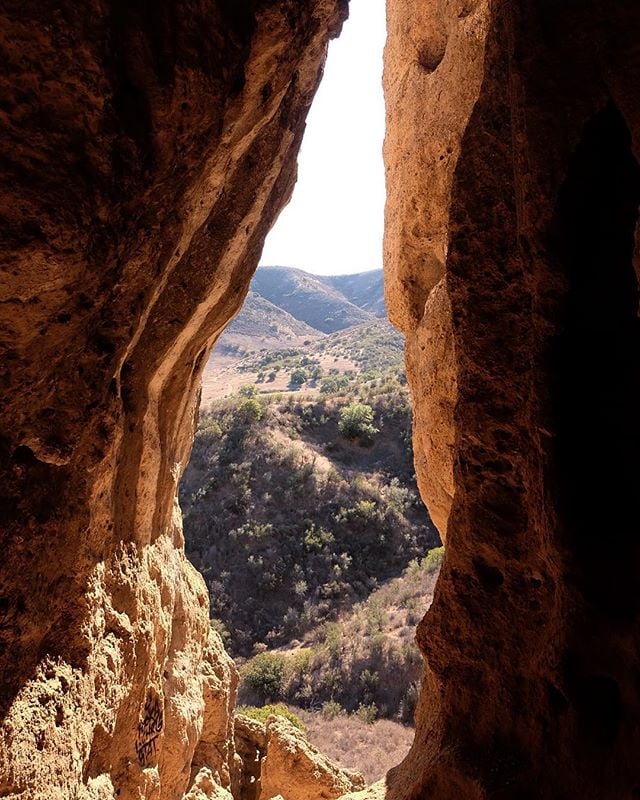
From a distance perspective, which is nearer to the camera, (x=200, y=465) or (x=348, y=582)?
(x=348, y=582)

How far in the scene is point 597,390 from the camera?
2975 mm

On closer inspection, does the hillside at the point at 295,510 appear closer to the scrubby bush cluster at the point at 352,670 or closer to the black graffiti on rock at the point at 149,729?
the scrubby bush cluster at the point at 352,670

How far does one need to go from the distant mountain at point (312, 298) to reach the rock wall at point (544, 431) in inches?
3073

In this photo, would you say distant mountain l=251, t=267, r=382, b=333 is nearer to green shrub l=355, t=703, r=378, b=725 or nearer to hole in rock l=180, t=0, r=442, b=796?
hole in rock l=180, t=0, r=442, b=796

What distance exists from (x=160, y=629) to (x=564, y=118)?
15.6 ft

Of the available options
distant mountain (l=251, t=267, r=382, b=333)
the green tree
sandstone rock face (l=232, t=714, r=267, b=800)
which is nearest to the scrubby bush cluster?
sandstone rock face (l=232, t=714, r=267, b=800)

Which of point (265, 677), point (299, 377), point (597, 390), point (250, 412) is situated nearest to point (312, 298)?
point (299, 377)

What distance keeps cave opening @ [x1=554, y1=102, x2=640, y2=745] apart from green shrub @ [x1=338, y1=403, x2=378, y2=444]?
23.4 metres

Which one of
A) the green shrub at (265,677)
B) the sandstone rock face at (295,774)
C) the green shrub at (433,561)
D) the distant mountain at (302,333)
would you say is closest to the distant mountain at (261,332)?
the distant mountain at (302,333)

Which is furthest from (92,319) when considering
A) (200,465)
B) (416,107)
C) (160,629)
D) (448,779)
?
(200,465)

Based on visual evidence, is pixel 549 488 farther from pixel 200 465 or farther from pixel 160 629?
pixel 200 465

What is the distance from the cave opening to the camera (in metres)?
2.72

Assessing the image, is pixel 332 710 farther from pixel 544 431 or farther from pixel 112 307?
pixel 112 307

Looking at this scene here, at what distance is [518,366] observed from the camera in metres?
3.49
